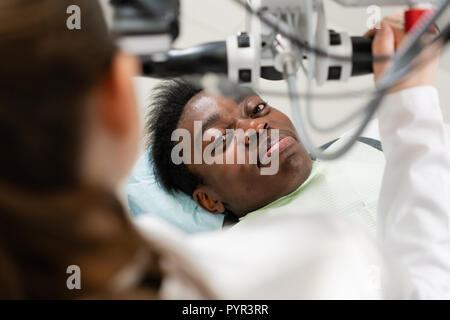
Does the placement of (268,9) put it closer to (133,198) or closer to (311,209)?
(311,209)

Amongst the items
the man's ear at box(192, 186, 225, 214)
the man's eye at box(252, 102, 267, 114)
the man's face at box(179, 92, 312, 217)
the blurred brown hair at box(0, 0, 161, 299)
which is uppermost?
the blurred brown hair at box(0, 0, 161, 299)

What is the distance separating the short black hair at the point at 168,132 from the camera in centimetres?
134

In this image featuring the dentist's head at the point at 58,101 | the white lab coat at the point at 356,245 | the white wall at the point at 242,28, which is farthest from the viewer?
the white wall at the point at 242,28

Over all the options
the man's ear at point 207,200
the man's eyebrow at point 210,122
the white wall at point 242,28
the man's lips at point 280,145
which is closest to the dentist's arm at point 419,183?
the man's lips at point 280,145

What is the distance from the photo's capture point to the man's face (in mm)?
1228

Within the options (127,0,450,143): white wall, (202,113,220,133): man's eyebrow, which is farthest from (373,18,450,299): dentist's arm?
(127,0,450,143): white wall

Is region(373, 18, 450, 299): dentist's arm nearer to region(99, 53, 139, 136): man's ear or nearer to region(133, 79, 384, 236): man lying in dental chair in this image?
region(133, 79, 384, 236): man lying in dental chair

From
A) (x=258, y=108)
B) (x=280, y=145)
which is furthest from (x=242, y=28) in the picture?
(x=280, y=145)

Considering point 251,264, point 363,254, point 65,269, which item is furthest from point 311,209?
point 65,269

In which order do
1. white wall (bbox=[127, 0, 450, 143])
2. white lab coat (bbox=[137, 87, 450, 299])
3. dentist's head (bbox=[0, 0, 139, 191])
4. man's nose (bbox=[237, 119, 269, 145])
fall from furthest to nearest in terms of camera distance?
white wall (bbox=[127, 0, 450, 143]) → man's nose (bbox=[237, 119, 269, 145]) → white lab coat (bbox=[137, 87, 450, 299]) → dentist's head (bbox=[0, 0, 139, 191])

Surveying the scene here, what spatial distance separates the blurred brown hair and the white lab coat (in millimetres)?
82

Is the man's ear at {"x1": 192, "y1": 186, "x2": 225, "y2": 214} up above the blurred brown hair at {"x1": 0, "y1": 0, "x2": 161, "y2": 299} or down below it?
below

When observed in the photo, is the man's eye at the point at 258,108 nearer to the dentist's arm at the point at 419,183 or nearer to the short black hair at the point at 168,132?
the short black hair at the point at 168,132

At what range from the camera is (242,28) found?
5.74 ft
